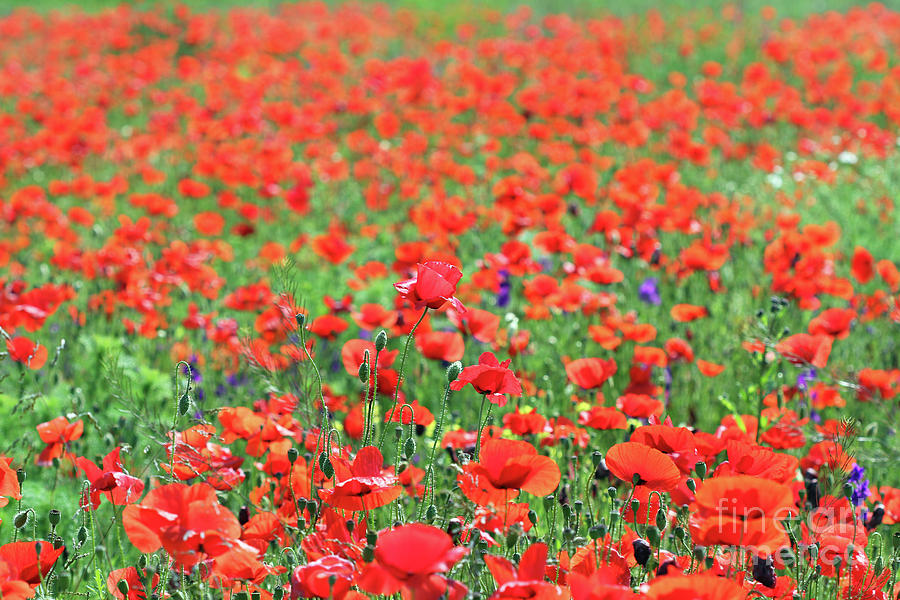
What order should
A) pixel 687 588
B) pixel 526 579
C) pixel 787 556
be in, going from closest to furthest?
pixel 687 588 < pixel 526 579 < pixel 787 556

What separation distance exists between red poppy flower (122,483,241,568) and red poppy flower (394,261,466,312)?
57 centimetres

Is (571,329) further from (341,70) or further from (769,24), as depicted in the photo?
(769,24)

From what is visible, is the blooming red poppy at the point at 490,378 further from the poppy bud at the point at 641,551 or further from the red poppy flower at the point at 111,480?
the red poppy flower at the point at 111,480

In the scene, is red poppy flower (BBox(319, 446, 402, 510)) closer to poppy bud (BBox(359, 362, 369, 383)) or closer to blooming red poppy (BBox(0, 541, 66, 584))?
poppy bud (BBox(359, 362, 369, 383))

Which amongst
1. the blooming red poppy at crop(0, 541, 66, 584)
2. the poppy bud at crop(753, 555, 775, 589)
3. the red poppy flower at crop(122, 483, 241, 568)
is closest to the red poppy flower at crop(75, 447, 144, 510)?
the blooming red poppy at crop(0, 541, 66, 584)

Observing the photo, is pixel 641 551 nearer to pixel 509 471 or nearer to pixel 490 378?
pixel 509 471

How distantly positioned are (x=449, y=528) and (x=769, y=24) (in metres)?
12.1

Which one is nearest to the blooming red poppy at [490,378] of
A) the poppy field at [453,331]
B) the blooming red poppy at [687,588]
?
the poppy field at [453,331]

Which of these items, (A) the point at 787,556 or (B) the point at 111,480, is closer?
(B) the point at 111,480

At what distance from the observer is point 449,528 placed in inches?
70.7

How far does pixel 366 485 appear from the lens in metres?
1.60

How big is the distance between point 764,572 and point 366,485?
795 mm

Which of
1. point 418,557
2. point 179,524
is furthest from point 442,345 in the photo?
point 418,557

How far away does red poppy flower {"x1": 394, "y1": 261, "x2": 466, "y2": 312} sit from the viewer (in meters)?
1.75
